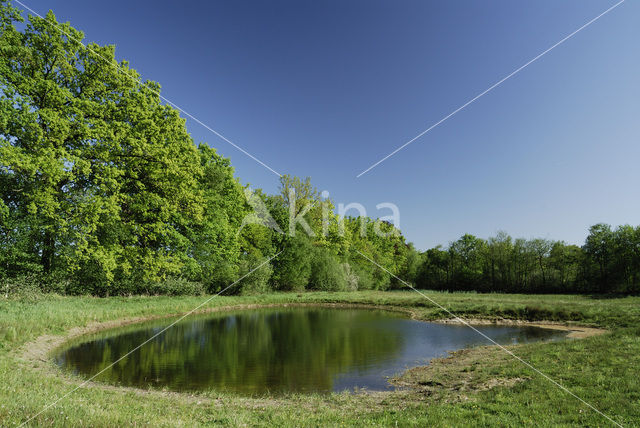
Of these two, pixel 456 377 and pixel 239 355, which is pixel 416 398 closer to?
pixel 456 377

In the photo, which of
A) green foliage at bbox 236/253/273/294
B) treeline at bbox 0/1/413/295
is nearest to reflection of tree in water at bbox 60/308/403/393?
treeline at bbox 0/1/413/295

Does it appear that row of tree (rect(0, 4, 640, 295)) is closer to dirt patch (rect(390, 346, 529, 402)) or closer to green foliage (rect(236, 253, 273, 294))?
green foliage (rect(236, 253, 273, 294))

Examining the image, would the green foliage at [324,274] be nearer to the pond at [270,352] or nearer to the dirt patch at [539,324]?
the pond at [270,352]

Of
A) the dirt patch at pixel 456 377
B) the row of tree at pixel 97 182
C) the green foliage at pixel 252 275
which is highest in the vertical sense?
the row of tree at pixel 97 182

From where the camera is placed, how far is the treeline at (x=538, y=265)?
173 ft

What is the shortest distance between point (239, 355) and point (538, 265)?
6948 centimetres

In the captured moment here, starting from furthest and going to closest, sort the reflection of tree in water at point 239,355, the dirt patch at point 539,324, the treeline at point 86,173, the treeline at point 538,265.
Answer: the treeline at point 538,265
the dirt patch at point 539,324
the treeline at point 86,173
the reflection of tree in water at point 239,355

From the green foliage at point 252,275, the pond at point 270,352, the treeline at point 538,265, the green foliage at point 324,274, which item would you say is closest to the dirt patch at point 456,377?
the pond at point 270,352

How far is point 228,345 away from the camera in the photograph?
55.3ft

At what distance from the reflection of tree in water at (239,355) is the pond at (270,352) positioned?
34 millimetres

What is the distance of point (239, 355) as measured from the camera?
14953mm

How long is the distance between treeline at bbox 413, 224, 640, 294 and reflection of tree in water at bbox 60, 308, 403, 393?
51.9 m

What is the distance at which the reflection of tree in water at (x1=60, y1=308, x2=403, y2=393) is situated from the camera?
37.2 ft

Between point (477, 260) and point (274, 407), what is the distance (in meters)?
75.4
